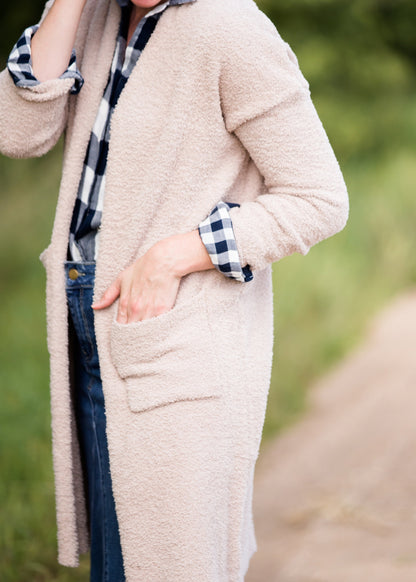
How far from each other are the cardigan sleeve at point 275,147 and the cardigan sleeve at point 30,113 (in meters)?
0.34

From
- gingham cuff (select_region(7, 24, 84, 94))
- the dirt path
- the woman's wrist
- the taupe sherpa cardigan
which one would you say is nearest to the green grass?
the dirt path

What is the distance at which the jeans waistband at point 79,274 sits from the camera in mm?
1532

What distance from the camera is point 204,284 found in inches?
58.1

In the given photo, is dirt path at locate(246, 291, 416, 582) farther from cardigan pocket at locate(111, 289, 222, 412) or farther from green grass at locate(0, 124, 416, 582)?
cardigan pocket at locate(111, 289, 222, 412)

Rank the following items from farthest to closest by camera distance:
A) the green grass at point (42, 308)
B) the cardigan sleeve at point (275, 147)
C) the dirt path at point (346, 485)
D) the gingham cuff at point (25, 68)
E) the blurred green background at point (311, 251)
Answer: the blurred green background at point (311, 251)
the green grass at point (42, 308)
the dirt path at point (346, 485)
the gingham cuff at point (25, 68)
the cardigan sleeve at point (275, 147)

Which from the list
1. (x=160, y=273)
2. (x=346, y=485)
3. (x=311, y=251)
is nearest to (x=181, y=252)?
(x=160, y=273)

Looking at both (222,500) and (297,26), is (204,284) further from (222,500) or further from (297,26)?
(297,26)

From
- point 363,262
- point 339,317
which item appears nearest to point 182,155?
point 339,317

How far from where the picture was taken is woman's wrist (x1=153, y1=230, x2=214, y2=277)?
1.42 meters

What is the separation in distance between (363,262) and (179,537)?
558 centimetres

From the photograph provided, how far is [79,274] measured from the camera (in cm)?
154

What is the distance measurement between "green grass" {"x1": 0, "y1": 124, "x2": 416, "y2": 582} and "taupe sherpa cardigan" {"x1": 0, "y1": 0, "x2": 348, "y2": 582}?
140cm

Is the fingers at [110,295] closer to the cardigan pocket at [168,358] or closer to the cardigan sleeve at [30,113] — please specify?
the cardigan pocket at [168,358]

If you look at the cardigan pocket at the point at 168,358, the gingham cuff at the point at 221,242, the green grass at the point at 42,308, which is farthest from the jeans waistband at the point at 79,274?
the green grass at the point at 42,308
